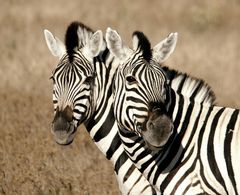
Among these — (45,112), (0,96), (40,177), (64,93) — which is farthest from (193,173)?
(0,96)

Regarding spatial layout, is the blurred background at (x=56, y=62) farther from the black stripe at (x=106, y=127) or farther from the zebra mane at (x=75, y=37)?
the zebra mane at (x=75, y=37)

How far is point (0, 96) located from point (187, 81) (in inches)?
287

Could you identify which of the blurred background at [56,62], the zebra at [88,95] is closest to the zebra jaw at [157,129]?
the zebra at [88,95]

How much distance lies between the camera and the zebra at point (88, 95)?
8.06 m

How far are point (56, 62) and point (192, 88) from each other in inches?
404

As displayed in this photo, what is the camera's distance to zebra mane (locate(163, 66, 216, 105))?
838cm

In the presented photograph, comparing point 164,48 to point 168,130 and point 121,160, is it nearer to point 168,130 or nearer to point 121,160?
point 168,130

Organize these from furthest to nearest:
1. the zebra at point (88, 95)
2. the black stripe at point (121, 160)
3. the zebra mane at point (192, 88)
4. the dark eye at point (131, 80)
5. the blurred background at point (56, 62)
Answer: the blurred background at point (56, 62) < the black stripe at point (121, 160) < the zebra mane at point (192, 88) < the zebra at point (88, 95) < the dark eye at point (131, 80)

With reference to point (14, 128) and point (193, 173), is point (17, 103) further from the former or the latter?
point (193, 173)

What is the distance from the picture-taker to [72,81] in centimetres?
812

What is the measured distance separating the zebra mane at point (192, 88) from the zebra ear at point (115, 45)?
2.73 ft

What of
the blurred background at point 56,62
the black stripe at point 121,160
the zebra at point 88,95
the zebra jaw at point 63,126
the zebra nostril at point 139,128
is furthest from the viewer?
the blurred background at point 56,62

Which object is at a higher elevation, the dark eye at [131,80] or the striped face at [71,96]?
the dark eye at [131,80]

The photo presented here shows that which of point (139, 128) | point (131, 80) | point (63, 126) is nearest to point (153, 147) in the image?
point (139, 128)
